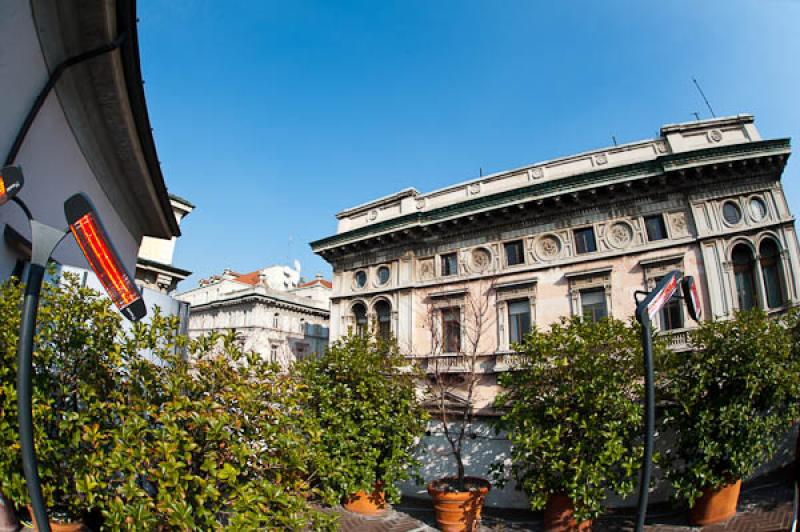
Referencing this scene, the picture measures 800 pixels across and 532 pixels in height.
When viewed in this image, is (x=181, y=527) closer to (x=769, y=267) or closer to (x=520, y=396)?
(x=520, y=396)

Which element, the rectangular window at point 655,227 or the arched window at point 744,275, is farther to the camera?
the rectangular window at point 655,227

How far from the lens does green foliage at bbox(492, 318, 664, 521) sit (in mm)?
8445

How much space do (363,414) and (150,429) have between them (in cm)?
671

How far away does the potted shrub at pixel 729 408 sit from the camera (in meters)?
8.27

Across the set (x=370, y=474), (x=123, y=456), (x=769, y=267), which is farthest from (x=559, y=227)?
(x=123, y=456)

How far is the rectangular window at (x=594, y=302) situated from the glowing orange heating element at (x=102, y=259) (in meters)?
17.2

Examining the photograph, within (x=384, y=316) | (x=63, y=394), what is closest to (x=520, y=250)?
(x=384, y=316)

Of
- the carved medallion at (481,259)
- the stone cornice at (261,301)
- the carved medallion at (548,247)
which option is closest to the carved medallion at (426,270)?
the carved medallion at (481,259)

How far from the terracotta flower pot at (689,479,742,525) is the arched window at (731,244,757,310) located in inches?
356

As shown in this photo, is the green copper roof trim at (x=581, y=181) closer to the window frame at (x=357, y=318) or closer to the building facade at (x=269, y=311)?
the window frame at (x=357, y=318)

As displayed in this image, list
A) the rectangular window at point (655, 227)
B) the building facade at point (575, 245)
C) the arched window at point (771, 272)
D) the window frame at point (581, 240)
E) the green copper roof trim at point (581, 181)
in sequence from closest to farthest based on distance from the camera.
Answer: the arched window at point (771, 272) < the building facade at point (575, 245) < the green copper roof trim at point (581, 181) < the rectangular window at point (655, 227) < the window frame at point (581, 240)

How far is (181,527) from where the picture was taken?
3.56 m

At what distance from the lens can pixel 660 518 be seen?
31.2 feet

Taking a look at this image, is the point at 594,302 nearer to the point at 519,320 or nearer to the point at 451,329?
the point at 519,320
